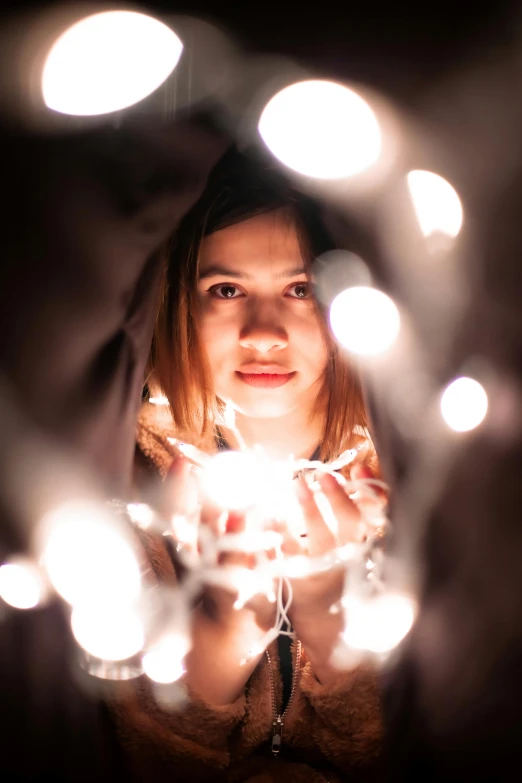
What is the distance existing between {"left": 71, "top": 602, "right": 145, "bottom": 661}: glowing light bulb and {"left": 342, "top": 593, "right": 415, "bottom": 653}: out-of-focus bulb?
34cm

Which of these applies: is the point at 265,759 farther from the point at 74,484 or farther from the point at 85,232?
the point at 85,232

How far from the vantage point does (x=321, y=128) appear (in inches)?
34.2

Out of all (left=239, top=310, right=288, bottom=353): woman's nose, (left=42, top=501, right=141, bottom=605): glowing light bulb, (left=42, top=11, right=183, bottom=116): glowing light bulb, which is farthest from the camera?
(left=239, top=310, right=288, bottom=353): woman's nose

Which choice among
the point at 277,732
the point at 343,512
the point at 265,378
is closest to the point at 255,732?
the point at 277,732

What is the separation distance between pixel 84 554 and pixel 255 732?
1.71 feet

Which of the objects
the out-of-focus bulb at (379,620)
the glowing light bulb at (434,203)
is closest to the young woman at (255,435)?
the out-of-focus bulb at (379,620)

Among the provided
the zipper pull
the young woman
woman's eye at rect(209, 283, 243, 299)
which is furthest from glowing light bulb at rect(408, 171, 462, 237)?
the zipper pull

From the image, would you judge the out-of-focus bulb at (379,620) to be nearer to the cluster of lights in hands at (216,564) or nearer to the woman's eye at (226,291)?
the cluster of lights in hands at (216,564)

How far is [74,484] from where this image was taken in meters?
0.97

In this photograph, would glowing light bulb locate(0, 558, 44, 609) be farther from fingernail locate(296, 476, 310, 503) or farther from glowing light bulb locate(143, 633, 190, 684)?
fingernail locate(296, 476, 310, 503)

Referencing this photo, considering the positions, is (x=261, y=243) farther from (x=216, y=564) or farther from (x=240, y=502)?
(x=216, y=564)

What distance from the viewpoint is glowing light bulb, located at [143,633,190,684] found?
3.67ft

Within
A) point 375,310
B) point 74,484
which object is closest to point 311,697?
point 74,484

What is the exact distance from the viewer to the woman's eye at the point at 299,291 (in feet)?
3.70
